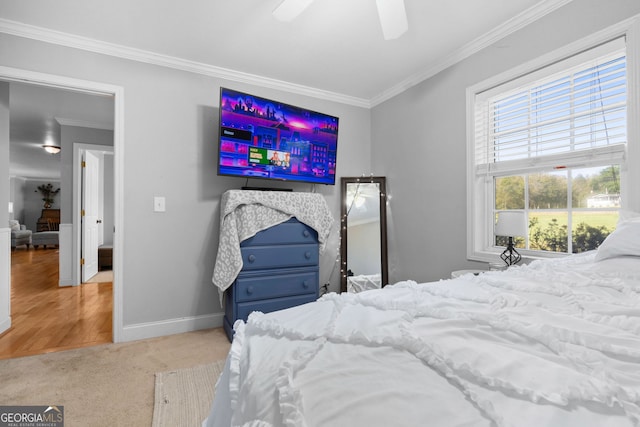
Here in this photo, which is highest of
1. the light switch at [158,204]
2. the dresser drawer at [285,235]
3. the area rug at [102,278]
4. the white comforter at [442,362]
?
the light switch at [158,204]

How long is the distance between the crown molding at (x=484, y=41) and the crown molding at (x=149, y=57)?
74 cm

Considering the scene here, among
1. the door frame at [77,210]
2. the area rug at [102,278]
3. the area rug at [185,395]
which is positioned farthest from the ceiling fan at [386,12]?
the area rug at [102,278]

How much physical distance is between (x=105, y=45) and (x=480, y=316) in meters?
3.11

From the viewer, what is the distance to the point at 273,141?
2.77 m

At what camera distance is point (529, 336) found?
2.06 ft

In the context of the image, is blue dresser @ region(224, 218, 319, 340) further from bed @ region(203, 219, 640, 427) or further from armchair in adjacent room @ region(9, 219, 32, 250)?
armchair in adjacent room @ region(9, 219, 32, 250)

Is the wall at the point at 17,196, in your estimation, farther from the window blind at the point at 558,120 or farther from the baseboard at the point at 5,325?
the window blind at the point at 558,120

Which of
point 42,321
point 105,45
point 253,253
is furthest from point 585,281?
point 42,321

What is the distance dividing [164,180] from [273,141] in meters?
1.00

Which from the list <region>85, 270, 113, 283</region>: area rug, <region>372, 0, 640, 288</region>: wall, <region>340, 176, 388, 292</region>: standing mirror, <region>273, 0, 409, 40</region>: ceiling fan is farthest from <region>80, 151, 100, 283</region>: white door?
<region>273, 0, 409, 40</region>: ceiling fan

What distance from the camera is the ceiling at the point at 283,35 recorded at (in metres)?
2.00

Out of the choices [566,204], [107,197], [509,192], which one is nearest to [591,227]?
[566,204]

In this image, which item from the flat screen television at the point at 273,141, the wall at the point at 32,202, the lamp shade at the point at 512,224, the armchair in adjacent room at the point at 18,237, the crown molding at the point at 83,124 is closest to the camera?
the lamp shade at the point at 512,224

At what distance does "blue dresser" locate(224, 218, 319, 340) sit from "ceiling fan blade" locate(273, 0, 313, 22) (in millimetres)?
1489
